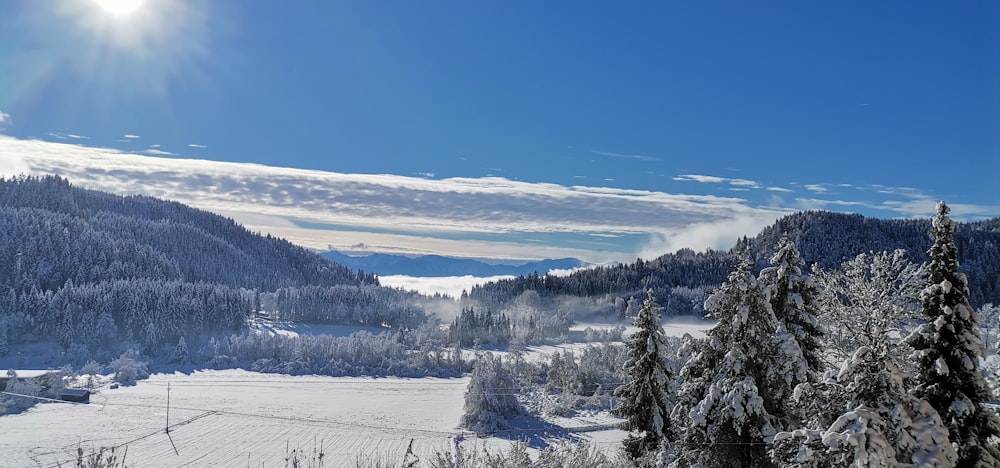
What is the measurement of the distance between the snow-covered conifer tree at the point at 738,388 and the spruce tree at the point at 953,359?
14.8 ft

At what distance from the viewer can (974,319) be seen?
11039mm

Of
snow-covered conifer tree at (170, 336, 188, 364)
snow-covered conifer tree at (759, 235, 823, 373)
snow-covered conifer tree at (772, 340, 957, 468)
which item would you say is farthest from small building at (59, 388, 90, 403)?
snow-covered conifer tree at (772, 340, 957, 468)

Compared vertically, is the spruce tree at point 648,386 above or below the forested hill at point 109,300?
above

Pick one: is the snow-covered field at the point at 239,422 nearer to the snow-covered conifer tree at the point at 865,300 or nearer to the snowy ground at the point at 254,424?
the snowy ground at the point at 254,424

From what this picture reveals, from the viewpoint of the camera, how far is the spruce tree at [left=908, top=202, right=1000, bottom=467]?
11016 mm

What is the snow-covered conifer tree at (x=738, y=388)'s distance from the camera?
1575 cm

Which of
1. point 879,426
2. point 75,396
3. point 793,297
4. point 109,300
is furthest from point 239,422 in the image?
point 109,300

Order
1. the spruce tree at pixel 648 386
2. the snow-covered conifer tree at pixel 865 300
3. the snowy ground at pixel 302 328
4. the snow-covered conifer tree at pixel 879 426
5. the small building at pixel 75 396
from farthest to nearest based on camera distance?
the snowy ground at pixel 302 328 → the small building at pixel 75 396 → the spruce tree at pixel 648 386 → the snow-covered conifer tree at pixel 865 300 → the snow-covered conifer tree at pixel 879 426

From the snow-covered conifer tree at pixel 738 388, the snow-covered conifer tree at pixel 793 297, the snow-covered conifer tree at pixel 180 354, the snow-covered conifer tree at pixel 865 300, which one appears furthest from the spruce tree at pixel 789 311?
the snow-covered conifer tree at pixel 180 354

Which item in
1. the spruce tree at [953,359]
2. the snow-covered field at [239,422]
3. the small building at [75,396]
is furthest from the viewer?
the small building at [75,396]

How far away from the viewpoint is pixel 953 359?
37.0 feet

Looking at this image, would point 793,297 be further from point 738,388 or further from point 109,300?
point 109,300

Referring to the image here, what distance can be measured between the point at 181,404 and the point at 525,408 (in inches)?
1682

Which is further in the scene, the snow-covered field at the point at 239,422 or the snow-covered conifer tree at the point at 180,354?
the snow-covered conifer tree at the point at 180,354
